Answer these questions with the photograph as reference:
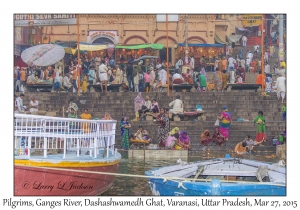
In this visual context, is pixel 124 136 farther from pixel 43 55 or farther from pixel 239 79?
pixel 239 79

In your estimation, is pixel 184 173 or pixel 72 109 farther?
pixel 72 109

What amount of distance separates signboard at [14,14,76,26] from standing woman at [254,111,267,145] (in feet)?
31.8

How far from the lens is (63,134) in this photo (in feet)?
37.6

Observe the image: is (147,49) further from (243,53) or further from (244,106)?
(244,106)

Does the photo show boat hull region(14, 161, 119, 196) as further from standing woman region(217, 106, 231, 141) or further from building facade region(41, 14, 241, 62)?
building facade region(41, 14, 241, 62)

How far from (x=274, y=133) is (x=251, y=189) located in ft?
31.6

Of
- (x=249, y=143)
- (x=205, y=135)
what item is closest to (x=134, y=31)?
(x=205, y=135)

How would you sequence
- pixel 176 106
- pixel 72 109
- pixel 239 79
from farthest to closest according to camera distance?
pixel 239 79 < pixel 72 109 < pixel 176 106

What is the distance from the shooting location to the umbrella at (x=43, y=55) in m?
22.4

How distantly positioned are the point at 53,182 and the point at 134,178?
3.30 m

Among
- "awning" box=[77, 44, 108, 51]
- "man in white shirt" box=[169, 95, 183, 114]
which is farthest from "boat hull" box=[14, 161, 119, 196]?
"awning" box=[77, 44, 108, 51]

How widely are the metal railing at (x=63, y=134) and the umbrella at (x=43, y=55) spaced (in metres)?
8.93

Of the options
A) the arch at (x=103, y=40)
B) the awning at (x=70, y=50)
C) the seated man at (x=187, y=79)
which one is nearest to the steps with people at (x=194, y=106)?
the seated man at (x=187, y=79)

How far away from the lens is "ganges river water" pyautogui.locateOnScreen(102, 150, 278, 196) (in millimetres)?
12789
